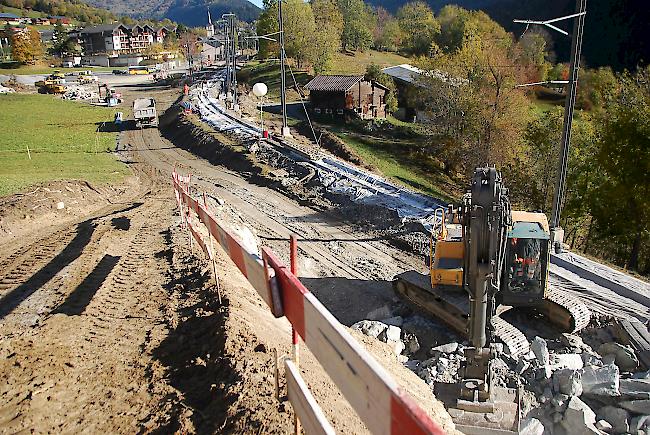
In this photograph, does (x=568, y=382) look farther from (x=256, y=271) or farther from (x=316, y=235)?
(x=316, y=235)

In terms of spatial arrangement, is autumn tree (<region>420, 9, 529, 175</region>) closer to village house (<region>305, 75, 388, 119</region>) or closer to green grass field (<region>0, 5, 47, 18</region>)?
village house (<region>305, 75, 388, 119</region>)

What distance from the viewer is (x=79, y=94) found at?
2458 inches

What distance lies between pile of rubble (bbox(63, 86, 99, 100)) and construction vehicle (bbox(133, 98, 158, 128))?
26.7 metres

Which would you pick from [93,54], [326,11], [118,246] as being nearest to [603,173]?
[118,246]

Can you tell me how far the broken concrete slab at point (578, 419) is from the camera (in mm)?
8625

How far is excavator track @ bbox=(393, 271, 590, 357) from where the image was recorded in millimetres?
11484

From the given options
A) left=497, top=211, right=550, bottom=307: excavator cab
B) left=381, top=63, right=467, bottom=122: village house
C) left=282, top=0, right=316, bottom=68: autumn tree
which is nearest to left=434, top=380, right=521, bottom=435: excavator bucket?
left=497, top=211, right=550, bottom=307: excavator cab

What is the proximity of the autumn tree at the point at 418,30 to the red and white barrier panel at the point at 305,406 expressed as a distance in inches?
3050

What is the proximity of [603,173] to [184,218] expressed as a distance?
17.8 metres

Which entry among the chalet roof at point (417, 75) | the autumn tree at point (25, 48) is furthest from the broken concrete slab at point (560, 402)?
the autumn tree at point (25, 48)

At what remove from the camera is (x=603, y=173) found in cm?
2164

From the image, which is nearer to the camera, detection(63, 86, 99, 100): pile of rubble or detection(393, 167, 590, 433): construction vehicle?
detection(393, 167, 590, 433): construction vehicle

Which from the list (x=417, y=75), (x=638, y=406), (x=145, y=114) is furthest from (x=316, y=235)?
(x=417, y=75)

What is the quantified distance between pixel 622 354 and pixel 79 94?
65202 millimetres
